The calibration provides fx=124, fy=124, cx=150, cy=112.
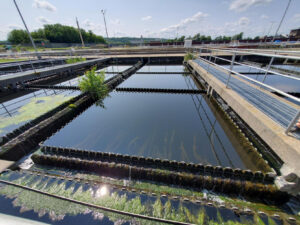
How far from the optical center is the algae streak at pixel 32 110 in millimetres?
4406

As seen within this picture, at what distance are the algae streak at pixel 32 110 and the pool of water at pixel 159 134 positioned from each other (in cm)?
162

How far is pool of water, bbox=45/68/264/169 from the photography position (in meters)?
3.10

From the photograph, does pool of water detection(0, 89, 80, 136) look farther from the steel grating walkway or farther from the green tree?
the green tree

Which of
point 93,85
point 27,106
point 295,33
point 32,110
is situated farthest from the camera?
point 295,33

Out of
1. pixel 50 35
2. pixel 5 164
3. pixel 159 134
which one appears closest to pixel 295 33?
pixel 159 134

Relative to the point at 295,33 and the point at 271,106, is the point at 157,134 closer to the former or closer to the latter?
the point at 271,106

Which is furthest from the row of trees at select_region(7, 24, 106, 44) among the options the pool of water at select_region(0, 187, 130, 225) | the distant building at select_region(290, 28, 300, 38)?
the distant building at select_region(290, 28, 300, 38)

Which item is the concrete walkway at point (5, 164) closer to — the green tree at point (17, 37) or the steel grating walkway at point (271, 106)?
the steel grating walkway at point (271, 106)

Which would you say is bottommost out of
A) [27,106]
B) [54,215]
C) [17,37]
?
[27,106]

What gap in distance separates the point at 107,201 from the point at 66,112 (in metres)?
3.79

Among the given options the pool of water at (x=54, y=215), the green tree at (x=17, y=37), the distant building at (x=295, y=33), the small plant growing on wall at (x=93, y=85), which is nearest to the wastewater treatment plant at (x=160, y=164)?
the pool of water at (x=54, y=215)

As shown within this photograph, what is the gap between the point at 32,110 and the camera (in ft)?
16.9

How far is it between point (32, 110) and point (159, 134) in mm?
5415

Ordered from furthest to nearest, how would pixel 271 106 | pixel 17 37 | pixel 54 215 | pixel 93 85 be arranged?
pixel 17 37
pixel 93 85
pixel 271 106
pixel 54 215
